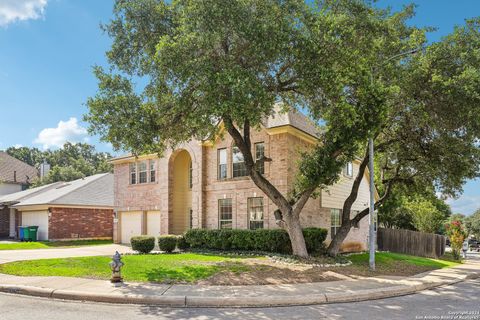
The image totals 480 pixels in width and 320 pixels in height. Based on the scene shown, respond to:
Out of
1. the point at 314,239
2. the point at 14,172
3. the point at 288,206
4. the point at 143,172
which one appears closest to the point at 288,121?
the point at 288,206

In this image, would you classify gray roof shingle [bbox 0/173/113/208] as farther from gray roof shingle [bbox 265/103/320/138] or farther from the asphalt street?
the asphalt street

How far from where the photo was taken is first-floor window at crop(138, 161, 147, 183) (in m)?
26.5

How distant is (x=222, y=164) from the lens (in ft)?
72.4

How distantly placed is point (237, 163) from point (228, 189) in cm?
149

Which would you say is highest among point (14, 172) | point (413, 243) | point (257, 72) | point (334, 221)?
point (257, 72)

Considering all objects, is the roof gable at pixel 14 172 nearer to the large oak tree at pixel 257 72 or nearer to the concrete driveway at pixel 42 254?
the concrete driveway at pixel 42 254

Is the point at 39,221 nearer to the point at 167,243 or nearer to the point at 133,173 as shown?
the point at 133,173

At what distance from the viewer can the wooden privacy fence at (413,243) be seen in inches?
1096

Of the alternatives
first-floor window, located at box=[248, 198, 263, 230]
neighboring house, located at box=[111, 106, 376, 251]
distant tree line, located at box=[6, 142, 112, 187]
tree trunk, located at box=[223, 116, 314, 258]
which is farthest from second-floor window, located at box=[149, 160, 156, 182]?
distant tree line, located at box=[6, 142, 112, 187]

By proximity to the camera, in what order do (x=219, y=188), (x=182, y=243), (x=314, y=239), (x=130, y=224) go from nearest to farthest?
(x=314, y=239) → (x=182, y=243) → (x=219, y=188) → (x=130, y=224)

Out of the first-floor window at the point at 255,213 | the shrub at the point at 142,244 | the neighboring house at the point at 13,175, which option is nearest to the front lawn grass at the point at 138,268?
the shrub at the point at 142,244

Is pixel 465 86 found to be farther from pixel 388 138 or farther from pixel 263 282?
pixel 263 282

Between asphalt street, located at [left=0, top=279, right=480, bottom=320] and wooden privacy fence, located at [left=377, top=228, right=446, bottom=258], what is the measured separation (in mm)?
19548

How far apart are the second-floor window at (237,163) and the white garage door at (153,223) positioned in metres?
7.00
